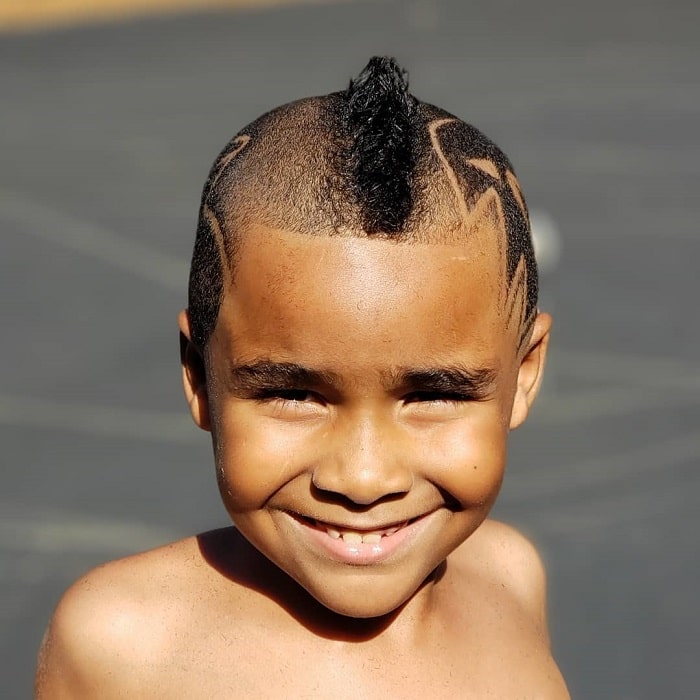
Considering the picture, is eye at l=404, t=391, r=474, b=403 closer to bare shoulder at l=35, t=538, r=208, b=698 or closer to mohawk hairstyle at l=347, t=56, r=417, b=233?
mohawk hairstyle at l=347, t=56, r=417, b=233

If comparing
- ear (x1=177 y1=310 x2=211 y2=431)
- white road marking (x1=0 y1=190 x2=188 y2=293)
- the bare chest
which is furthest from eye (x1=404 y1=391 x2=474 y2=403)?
white road marking (x1=0 y1=190 x2=188 y2=293)

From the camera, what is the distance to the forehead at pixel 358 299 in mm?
1689

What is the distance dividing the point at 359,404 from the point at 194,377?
403 mm

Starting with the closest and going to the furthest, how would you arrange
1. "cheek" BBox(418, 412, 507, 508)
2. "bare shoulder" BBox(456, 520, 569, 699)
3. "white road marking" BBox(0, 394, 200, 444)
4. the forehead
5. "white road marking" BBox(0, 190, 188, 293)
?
the forehead → "cheek" BBox(418, 412, 507, 508) → "bare shoulder" BBox(456, 520, 569, 699) → "white road marking" BBox(0, 394, 200, 444) → "white road marking" BBox(0, 190, 188, 293)

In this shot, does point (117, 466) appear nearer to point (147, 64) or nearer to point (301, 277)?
point (301, 277)

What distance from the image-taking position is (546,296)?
639 centimetres

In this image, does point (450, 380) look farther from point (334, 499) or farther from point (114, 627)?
point (114, 627)

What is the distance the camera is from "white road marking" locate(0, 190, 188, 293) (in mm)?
6656

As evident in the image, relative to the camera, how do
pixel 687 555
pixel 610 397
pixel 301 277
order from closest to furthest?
1. pixel 301 277
2. pixel 687 555
3. pixel 610 397

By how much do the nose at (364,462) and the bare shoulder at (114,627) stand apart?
0.50 metres

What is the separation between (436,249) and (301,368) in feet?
0.80

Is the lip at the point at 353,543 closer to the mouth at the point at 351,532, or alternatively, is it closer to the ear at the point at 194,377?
the mouth at the point at 351,532

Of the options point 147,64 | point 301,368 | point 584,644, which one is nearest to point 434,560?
point 301,368

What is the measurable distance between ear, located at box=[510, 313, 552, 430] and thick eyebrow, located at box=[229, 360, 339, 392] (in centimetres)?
43
